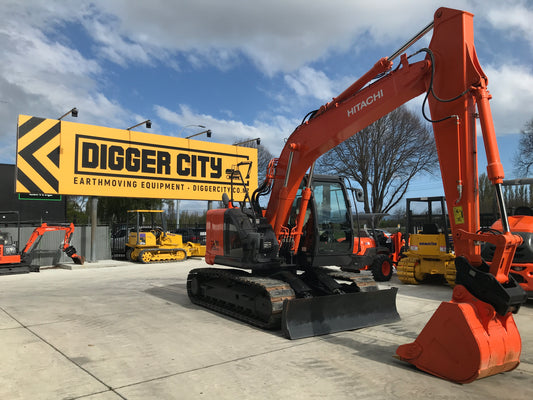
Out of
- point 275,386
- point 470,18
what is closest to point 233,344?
point 275,386

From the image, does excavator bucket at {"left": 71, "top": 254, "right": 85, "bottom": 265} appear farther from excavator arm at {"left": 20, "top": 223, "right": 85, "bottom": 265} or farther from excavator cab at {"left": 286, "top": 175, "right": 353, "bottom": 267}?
excavator cab at {"left": 286, "top": 175, "right": 353, "bottom": 267}

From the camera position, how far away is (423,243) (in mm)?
11336

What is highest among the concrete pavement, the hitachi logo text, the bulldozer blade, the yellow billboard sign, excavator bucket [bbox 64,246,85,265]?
the yellow billboard sign

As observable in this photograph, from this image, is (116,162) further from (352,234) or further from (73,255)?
(352,234)

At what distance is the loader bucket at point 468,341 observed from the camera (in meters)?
4.11

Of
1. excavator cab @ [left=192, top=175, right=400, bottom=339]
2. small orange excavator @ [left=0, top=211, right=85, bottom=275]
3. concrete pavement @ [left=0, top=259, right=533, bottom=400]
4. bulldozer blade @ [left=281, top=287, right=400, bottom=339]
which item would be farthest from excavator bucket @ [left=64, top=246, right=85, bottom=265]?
bulldozer blade @ [left=281, top=287, right=400, bottom=339]

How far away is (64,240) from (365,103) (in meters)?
14.7

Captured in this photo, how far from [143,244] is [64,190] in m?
3.80

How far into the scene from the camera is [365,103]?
5.92 metres

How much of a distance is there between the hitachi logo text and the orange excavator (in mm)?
15

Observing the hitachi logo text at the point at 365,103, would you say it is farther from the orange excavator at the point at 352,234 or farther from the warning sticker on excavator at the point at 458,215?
the warning sticker on excavator at the point at 458,215

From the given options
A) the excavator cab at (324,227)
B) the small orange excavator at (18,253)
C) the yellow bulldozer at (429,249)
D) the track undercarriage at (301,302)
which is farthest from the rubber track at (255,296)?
the small orange excavator at (18,253)

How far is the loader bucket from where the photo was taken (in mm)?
4113

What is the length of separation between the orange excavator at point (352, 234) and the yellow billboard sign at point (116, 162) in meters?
7.02
